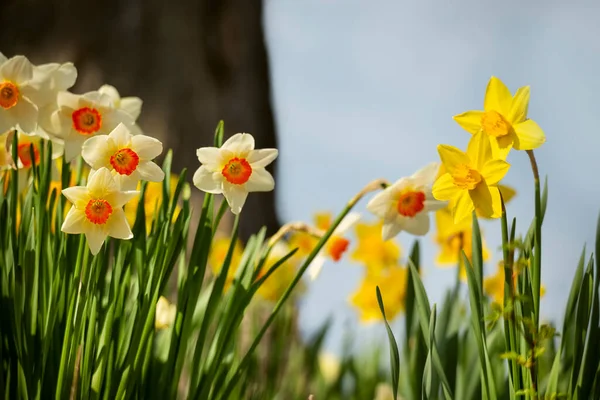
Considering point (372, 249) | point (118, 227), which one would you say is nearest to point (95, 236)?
point (118, 227)

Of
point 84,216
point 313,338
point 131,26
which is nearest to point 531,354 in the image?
point 84,216

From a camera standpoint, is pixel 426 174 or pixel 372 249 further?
pixel 372 249

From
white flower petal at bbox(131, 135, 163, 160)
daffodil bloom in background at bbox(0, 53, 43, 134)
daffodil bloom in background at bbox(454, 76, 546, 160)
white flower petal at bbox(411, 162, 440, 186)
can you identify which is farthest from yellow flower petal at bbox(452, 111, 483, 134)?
daffodil bloom in background at bbox(0, 53, 43, 134)

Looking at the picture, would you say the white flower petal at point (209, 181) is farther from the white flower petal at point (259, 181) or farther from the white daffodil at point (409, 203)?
the white daffodil at point (409, 203)

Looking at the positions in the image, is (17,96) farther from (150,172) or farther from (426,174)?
(426,174)

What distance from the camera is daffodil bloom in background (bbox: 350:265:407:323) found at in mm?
1680

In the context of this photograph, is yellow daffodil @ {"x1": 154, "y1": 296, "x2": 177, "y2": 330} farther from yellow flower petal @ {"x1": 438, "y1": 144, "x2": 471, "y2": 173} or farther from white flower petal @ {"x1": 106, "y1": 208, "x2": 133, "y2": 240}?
yellow flower petal @ {"x1": 438, "y1": 144, "x2": 471, "y2": 173}

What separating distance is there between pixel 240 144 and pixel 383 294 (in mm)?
968

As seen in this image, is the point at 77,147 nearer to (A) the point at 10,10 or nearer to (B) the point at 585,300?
(B) the point at 585,300

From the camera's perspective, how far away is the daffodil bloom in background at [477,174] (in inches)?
29.1

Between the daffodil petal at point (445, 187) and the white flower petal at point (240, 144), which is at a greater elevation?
the white flower petal at point (240, 144)

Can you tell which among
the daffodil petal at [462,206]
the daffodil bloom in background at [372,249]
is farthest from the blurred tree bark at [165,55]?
the daffodil petal at [462,206]

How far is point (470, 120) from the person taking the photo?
0.76 m

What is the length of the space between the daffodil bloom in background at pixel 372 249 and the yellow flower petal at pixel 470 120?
36.8 inches
